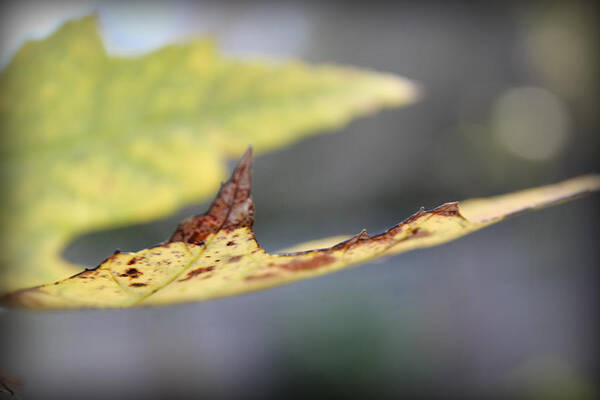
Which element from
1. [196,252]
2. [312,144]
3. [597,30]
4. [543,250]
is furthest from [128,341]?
[597,30]

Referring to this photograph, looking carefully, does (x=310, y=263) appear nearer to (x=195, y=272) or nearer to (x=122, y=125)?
(x=195, y=272)

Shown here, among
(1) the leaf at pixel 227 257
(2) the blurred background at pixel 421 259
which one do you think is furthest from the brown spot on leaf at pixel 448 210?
(2) the blurred background at pixel 421 259

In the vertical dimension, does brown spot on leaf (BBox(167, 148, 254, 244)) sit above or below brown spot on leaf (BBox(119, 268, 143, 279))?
above

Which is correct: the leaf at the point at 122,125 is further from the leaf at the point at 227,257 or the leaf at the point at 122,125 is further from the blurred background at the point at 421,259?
the blurred background at the point at 421,259

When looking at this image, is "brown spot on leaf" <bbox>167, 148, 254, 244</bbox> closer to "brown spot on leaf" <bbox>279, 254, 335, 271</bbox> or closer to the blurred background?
"brown spot on leaf" <bbox>279, 254, 335, 271</bbox>

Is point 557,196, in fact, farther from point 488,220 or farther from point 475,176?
point 475,176

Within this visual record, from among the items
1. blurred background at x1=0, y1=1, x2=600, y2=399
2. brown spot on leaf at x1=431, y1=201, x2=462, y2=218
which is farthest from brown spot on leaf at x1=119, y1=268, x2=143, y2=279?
blurred background at x1=0, y1=1, x2=600, y2=399

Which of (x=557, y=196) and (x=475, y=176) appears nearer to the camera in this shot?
(x=557, y=196)
